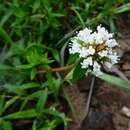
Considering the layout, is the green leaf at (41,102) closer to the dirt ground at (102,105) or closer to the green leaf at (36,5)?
the dirt ground at (102,105)

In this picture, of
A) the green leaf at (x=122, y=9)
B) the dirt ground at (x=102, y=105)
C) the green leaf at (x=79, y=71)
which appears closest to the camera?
the green leaf at (x=79, y=71)

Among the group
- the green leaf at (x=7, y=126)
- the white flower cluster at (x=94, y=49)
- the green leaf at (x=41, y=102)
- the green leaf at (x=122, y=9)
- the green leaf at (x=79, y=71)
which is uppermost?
the green leaf at (x=122, y=9)

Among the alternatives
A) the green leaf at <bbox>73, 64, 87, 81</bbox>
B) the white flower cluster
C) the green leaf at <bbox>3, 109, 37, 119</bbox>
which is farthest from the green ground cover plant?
the white flower cluster

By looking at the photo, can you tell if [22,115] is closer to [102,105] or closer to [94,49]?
[102,105]

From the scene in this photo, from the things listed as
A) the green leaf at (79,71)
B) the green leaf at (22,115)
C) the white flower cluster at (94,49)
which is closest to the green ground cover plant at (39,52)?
the green leaf at (22,115)

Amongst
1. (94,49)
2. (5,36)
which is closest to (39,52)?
(5,36)

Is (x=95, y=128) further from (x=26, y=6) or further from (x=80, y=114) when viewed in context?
(x=26, y=6)
